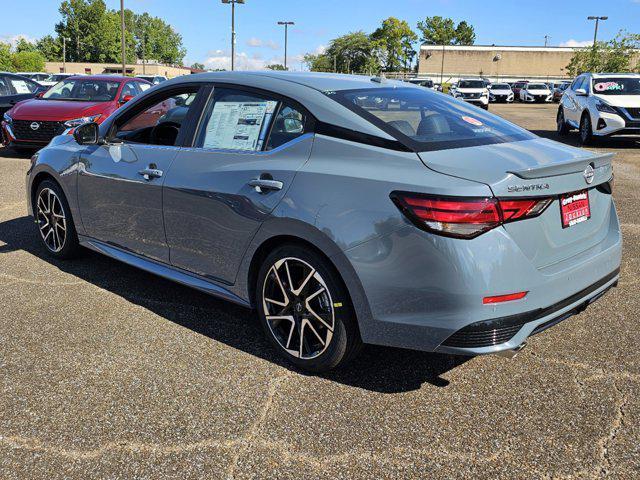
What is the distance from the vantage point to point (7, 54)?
71000 millimetres

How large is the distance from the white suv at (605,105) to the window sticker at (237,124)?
38.8ft

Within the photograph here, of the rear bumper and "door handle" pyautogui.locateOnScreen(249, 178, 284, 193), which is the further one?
"door handle" pyautogui.locateOnScreen(249, 178, 284, 193)

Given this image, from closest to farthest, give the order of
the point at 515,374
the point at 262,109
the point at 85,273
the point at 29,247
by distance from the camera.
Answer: the point at 515,374
the point at 262,109
the point at 85,273
the point at 29,247

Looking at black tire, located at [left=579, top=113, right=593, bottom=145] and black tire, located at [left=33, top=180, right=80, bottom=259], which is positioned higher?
black tire, located at [left=579, top=113, right=593, bottom=145]

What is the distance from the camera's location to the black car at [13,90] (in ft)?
45.1

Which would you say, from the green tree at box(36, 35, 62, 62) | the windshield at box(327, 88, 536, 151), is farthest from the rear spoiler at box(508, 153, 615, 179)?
the green tree at box(36, 35, 62, 62)

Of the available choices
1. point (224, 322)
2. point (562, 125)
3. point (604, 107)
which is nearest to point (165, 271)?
point (224, 322)

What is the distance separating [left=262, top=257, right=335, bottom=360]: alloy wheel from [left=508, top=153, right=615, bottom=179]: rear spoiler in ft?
3.59

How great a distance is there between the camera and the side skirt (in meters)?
3.68

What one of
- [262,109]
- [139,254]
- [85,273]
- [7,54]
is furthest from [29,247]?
[7,54]

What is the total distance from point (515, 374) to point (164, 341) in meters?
2.05

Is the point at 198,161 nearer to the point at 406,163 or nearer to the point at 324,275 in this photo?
the point at 324,275

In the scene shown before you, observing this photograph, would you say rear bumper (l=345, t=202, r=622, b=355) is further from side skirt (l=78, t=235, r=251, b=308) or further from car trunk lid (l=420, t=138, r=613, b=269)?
side skirt (l=78, t=235, r=251, b=308)

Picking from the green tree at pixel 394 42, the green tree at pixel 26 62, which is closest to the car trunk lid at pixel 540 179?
the green tree at pixel 26 62
